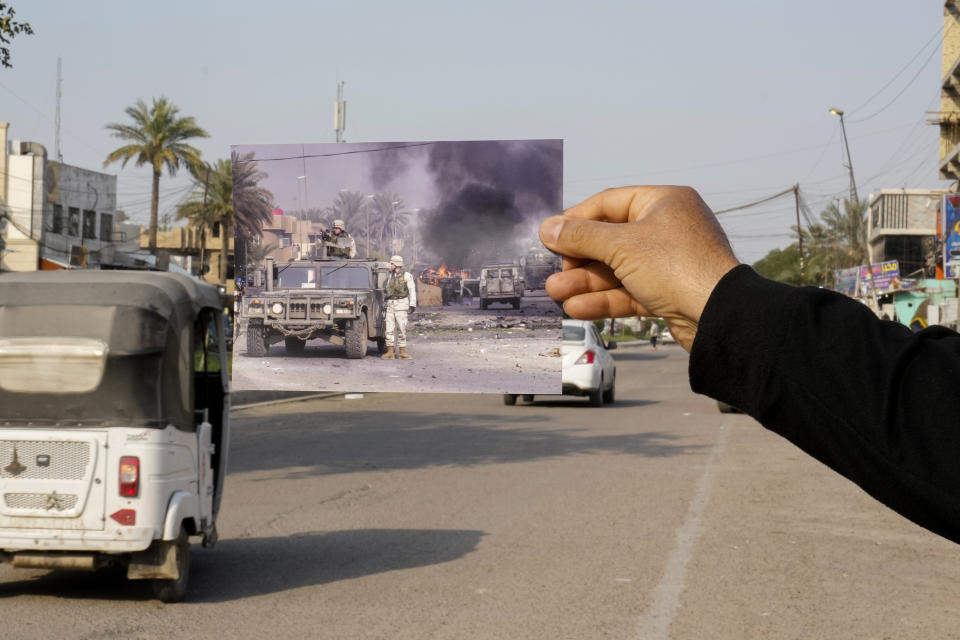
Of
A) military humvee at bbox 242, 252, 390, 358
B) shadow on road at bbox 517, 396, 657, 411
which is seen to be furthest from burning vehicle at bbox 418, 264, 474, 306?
shadow on road at bbox 517, 396, 657, 411

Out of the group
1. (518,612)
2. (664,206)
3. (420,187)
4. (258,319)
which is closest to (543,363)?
(420,187)

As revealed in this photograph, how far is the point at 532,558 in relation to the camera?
30.9 ft

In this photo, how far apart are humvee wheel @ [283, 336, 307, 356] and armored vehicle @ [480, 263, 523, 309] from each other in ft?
2.44

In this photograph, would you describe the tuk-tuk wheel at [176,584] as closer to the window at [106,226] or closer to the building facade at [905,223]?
the window at [106,226]

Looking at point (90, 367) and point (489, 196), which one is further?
point (90, 367)

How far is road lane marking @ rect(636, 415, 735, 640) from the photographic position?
725 cm

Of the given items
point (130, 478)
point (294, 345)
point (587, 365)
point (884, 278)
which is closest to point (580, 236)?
point (294, 345)

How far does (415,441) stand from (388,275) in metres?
14.3

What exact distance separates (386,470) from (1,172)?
112ft

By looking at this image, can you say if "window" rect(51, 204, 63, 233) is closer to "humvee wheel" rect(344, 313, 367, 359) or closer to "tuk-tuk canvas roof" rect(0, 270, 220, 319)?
"tuk-tuk canvas roof" rect(0, 270, 220, 319)

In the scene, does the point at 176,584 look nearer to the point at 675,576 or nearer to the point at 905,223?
the point at 675,576

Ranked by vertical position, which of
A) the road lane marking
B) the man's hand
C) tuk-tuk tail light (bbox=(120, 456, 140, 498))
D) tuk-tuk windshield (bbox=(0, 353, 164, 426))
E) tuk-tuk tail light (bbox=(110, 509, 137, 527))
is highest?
the man's hand

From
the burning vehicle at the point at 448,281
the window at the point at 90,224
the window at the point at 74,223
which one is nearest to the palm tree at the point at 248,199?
the burning vehicle at the point at 448,281

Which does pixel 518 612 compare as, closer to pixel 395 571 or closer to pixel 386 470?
pixel 395 571
